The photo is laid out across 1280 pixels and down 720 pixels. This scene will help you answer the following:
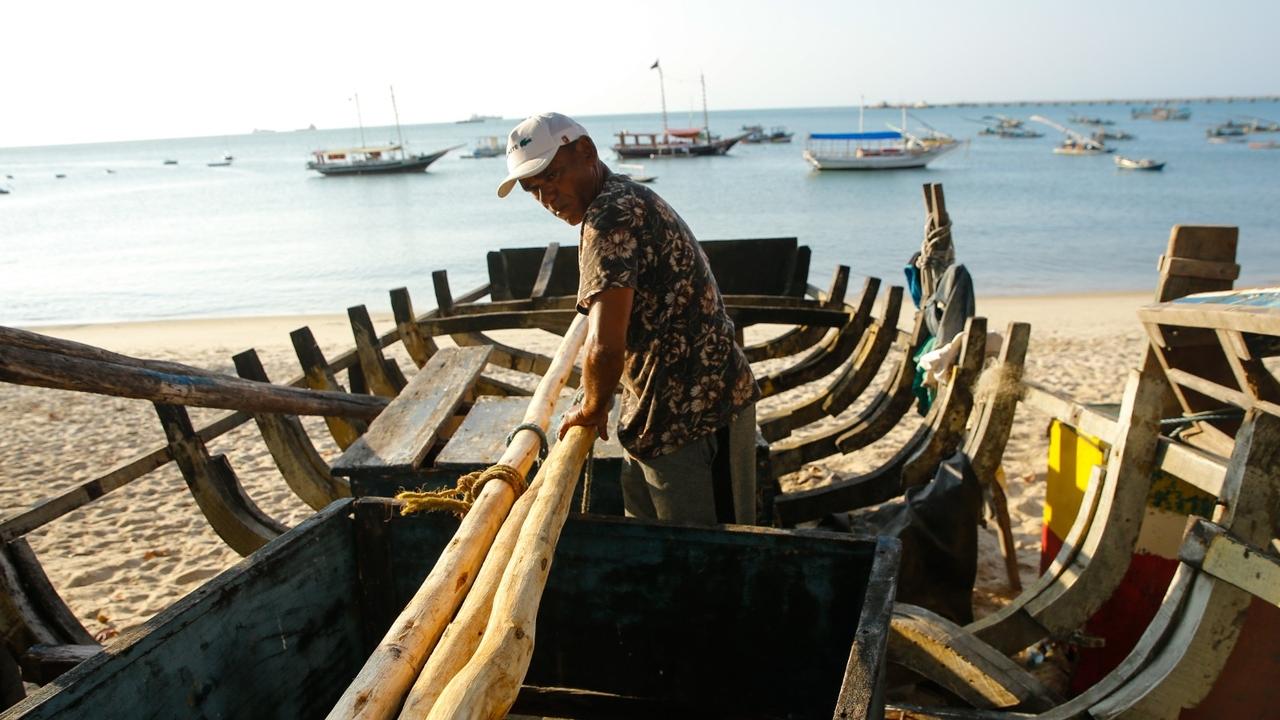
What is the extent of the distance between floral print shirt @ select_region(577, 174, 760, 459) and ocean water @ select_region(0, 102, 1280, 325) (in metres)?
17.9

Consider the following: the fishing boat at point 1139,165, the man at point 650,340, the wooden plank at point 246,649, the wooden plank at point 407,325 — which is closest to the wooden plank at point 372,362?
the wooden plank at point 407,325

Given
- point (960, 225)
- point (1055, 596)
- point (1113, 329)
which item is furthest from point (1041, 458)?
point (960, 225)

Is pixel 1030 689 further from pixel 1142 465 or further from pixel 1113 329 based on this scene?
pixel 1113 329

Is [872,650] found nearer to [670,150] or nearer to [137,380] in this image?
[137,380]

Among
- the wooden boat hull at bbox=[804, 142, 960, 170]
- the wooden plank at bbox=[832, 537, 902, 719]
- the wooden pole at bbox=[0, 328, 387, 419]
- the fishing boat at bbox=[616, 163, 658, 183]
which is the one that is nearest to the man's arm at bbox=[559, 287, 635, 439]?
the wooden plank at bbox=[832, 537, 902, 719]

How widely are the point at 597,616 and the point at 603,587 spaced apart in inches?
5.0

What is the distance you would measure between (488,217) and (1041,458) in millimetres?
33459

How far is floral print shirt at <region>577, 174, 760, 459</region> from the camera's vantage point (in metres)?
2.47

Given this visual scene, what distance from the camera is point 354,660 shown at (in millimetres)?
2869

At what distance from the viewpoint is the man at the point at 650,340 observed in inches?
97.3

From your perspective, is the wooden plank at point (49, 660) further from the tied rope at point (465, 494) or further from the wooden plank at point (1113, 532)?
the wooden plank at point (1113, 532)

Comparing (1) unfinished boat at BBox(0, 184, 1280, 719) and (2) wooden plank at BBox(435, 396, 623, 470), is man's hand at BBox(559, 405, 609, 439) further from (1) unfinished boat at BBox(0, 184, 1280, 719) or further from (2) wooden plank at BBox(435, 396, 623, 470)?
(2) wooden plank at BBox(435, 396, 623, 470)

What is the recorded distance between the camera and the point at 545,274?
7.37 meters

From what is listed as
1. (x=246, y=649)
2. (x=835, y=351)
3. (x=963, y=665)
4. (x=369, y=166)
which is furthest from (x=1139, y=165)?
(x=246, y=649)
